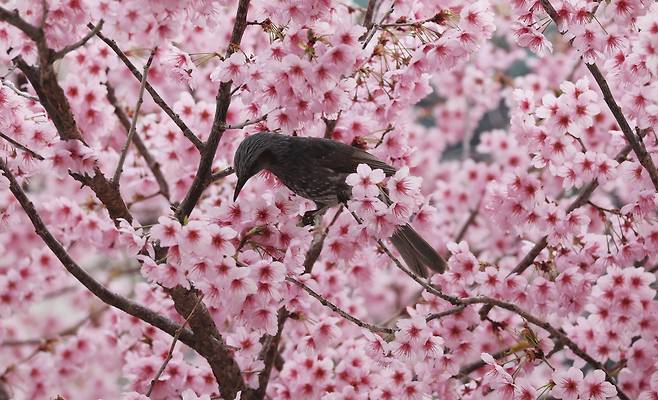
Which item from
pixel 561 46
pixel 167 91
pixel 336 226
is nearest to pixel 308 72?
pixel 336 226

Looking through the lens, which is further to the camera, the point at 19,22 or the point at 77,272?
the point at 77,272

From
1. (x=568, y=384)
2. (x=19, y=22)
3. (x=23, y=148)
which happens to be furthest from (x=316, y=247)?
(x=19, y=22)

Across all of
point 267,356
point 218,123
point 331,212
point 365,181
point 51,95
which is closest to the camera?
point 365,181

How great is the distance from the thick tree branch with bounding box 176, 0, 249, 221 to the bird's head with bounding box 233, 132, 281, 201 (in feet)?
0.44

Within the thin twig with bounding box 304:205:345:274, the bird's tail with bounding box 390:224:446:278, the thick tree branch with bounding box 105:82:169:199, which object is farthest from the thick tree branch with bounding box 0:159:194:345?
the thick tree branch with bounding box 105:82:169:199

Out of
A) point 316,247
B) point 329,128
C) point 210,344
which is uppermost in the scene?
point 329,128

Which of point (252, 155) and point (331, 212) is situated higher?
point (331, 212)

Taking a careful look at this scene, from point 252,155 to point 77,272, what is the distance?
36.6 inches

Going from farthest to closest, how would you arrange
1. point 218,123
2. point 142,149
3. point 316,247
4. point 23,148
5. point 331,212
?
point 331,212, point 142,149, point 316,247, point 218,123, point 23,148

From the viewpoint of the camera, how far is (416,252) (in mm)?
4008

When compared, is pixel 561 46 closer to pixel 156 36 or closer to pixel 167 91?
pixel 167 91

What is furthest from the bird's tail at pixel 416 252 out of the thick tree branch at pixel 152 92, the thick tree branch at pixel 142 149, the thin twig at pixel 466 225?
the thin twig at pixel 466 225

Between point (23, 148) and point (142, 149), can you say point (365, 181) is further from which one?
point (142, 149)

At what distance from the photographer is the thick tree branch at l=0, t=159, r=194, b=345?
306 centimetres
